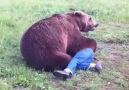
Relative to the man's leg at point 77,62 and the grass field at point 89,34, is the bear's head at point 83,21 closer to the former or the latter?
the grass field at point 89,34

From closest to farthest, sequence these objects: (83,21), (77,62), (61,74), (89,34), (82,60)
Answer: (61,74), (77,62), (82,60), (83,21), (89,34)

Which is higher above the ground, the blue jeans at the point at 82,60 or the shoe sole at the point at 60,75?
the blue jeans at the point at 82,60

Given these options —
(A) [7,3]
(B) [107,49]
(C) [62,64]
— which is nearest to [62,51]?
(C) [62,64]

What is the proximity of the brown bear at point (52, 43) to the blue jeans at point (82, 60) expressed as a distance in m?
0.10

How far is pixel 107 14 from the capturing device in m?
9.40

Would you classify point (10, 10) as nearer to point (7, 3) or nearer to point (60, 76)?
point (7, 3)

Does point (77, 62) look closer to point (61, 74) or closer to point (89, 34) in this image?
point (61, 74)

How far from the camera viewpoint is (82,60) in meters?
5.61

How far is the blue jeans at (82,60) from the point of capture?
5375 mm

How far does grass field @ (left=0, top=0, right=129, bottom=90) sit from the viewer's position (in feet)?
16.8

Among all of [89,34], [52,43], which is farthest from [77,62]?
[89,34]

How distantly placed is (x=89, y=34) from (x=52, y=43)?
7.24 feet

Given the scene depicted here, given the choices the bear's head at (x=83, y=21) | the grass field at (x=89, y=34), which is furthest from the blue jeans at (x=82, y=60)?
the bear's head at (x=83, y=21)

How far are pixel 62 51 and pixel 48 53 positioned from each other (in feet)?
0.91
